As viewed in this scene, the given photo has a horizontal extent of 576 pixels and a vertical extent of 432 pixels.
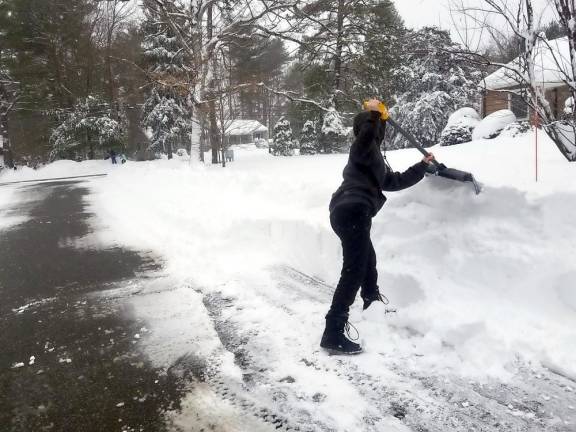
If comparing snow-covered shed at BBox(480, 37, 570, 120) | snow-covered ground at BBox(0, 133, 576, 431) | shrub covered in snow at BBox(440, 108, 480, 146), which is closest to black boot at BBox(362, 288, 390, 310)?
snow-covered ground at BBox(0, 133, 576, 431)

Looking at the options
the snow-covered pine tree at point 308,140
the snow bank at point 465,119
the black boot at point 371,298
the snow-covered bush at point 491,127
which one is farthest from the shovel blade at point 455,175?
the snow-covered pine tree at point 308,140

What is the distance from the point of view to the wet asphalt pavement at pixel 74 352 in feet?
8.82

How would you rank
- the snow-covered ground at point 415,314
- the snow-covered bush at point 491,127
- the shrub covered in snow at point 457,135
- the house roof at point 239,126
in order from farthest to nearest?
the house roof at point 239,126, the shrub covered in snow at point 457,135, the snow-covered bush at point 491,127, the snow-covered ground at point 415,314

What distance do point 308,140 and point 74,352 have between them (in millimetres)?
29514

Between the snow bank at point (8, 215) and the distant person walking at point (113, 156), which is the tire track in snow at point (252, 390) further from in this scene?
the distant person walking at point (113, 156)

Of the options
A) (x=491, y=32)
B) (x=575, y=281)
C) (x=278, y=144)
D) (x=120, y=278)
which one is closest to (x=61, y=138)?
(x=278, y=144)

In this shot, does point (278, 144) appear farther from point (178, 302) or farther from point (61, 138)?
point (178, 302)

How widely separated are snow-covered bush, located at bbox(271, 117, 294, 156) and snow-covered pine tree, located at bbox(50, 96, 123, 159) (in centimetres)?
1323

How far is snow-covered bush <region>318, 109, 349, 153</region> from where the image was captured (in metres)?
24.5

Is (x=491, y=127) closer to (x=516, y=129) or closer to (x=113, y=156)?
(x=516, y=129)

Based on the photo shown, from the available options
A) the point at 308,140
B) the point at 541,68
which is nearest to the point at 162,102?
the point at 308,140

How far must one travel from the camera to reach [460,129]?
15.2 metres

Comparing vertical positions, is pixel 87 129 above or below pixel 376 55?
below

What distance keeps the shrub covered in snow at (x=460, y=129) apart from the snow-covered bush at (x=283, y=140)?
22687 mm
